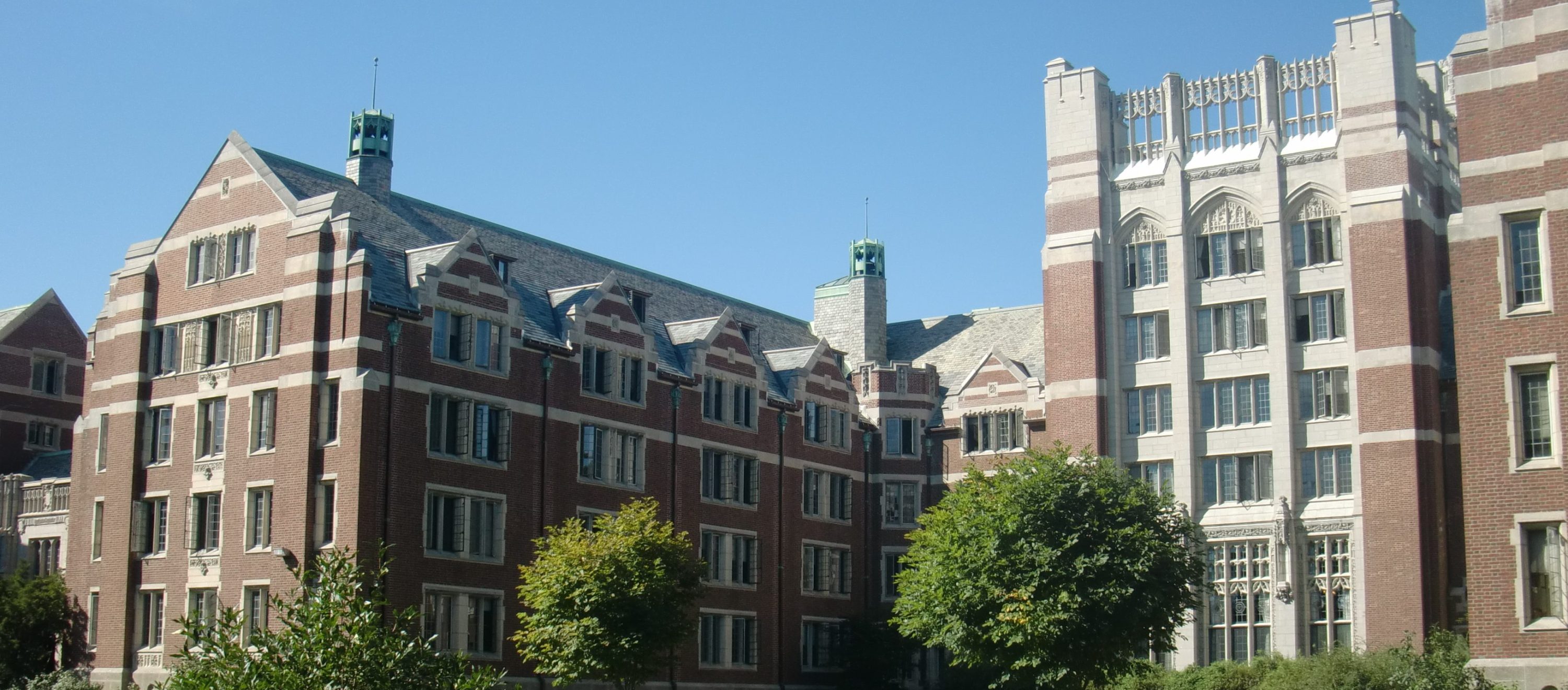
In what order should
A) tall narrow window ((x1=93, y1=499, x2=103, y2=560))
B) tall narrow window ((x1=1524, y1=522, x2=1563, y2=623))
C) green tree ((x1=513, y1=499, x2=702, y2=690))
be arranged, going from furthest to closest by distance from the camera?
tall narrow window ((x1=93, y1=499, x2=103, y2=560)) < green tree ((x1=513, y1=499, x2=702, y2=690)) < tall narrow window ((x1=1524, y1=522, x2=1563, y2=623))

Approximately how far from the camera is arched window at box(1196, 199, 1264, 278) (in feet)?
204

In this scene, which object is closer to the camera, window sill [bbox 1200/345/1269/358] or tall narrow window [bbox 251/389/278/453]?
tall narrow window [bbox 251/389/278/453]

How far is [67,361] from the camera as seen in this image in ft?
237

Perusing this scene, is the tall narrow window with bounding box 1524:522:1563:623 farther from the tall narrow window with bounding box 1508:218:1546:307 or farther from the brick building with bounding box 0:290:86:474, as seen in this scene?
the brick building with bounding box 0:290:86:474

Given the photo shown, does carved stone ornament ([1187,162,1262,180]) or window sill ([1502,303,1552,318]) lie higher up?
carved stone ornament ([1187,162,1262,180])

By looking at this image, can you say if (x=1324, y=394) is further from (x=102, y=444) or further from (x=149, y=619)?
(x=102, y=444)

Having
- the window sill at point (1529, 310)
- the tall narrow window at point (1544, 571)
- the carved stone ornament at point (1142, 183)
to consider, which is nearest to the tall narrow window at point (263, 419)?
the carved stone ornament at point (1142, 183)

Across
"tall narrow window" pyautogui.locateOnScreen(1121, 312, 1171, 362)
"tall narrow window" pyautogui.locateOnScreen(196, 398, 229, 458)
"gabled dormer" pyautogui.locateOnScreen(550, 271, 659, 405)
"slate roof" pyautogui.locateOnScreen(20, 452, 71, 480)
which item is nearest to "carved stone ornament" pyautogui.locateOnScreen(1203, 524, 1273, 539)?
"tall narrow window" pyautogui.locateOnScreen(1121, 312, 1171, 362)

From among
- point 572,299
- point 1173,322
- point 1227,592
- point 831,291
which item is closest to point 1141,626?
point 1227,592

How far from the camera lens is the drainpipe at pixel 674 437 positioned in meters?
60.6

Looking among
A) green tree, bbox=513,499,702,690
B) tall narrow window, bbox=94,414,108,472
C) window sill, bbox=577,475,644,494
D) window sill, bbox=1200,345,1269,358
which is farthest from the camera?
window sill, bbox=1200,345,1269,358

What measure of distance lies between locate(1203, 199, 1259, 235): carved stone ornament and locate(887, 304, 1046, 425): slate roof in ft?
35.0

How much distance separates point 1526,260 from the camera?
36594 millimetres

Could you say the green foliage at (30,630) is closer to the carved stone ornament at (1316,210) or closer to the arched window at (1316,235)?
the arched window at (1316,235)
